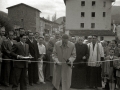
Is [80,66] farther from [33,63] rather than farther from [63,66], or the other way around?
[63,66]

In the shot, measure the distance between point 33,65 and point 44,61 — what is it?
→ 0.76 meters

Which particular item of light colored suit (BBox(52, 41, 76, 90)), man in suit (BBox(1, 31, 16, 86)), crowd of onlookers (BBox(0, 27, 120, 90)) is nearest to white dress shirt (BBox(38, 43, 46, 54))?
crowd of onlookers (BBox(0, 27, 120, 90))

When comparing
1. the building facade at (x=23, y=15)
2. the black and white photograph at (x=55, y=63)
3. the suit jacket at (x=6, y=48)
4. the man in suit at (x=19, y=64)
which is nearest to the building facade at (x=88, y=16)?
the building facade at (x=23, y=15)

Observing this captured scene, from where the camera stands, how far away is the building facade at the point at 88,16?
47406mm

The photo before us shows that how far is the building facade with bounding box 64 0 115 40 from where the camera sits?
4741 centimetres

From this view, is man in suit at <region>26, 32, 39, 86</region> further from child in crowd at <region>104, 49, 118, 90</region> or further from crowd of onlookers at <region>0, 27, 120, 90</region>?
child in crowd at <region>104, 49, 118, 90</region>

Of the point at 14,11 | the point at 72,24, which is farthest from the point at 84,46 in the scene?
the point at 14,11

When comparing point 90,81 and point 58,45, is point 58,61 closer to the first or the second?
point 58,45

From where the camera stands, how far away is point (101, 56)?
8.48 metres

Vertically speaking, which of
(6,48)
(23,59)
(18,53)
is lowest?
(23,59)

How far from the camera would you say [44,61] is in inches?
359

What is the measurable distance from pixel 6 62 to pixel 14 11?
5293 centimetres

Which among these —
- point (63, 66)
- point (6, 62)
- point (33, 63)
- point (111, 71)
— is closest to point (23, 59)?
point (6, 62)

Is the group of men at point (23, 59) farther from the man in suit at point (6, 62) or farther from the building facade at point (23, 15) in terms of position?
the building facade at point (23, 15)
